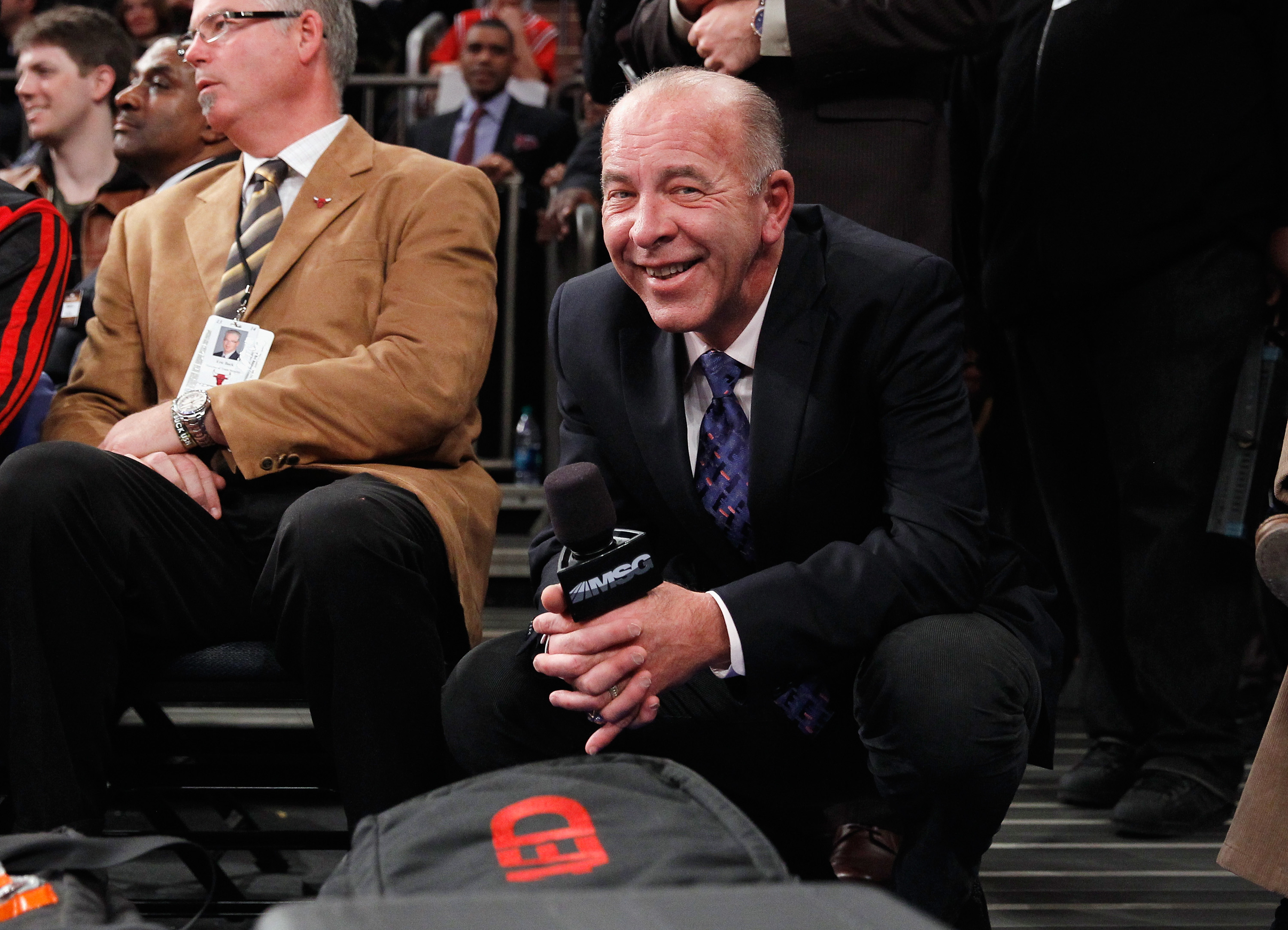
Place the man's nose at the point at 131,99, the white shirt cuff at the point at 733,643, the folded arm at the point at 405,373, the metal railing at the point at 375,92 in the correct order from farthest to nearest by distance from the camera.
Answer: the metal railing at the point at 375,92, the man's nose at the point at 131,99, the folded arm at the point at 405,373, the white shirt cuff at the point at 733,643

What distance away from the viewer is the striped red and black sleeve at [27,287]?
2.36 m

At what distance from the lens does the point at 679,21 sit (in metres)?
2.67

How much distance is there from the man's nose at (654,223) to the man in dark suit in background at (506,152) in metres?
2.68

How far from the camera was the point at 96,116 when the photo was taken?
4.23 metres

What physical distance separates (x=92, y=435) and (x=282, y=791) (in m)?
0.70

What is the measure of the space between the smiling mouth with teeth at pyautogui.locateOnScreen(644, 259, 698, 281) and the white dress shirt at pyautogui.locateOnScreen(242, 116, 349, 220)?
2.86 feet

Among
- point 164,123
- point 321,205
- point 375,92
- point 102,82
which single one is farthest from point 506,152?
point 321,205

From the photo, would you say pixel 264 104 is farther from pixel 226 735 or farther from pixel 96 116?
pixel 96 116

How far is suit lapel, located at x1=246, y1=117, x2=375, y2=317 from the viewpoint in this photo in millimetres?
2500

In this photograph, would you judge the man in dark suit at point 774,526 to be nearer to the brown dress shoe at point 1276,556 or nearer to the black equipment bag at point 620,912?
the brown dress shoe at point 1276,556

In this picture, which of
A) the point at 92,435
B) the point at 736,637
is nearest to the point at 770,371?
the point at 736,637

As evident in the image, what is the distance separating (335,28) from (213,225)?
1.49 feet

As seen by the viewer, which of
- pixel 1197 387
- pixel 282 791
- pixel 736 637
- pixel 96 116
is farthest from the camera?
pixel 96 116

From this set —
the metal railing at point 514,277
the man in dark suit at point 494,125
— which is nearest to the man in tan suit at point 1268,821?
the metal railing at point 514,277
